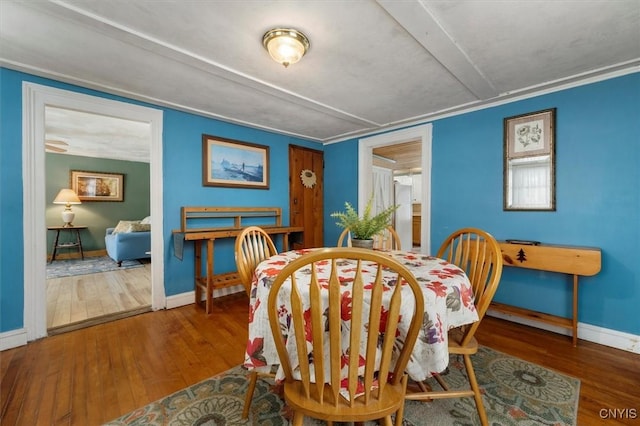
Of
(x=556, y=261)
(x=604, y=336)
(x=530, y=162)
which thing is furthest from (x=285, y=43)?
(x=604, y=336)

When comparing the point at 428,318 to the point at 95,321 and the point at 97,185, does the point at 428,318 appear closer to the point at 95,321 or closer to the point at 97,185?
the point at 95,321

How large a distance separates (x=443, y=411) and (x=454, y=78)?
238cm

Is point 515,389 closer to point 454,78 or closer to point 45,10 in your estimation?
point 454,78

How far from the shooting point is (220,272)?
336cm

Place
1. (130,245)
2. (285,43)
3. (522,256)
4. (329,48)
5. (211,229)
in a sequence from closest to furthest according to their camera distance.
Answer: (285,43), (329,48), (522,256), (211,229), (130,245)

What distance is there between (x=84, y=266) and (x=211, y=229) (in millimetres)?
3493

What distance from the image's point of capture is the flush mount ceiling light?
1603 millimetres

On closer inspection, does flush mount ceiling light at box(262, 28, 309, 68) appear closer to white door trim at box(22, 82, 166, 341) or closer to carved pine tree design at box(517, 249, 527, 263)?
white door trim at box(22, 82, 166, 341)

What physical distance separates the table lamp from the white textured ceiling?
441 centimetres

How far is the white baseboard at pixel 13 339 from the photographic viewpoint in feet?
6.65

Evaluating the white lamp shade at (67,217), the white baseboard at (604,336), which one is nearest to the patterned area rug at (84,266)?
the white lamp shade at (67,217)

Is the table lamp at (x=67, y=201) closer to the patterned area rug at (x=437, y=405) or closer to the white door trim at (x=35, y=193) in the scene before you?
the white door trim at (x=35, y=193)

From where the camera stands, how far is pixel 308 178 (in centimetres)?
430

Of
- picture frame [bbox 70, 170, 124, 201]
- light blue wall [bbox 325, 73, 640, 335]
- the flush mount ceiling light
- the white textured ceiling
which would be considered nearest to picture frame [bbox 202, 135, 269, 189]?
the white textured ceiling
